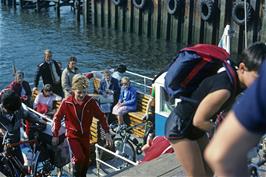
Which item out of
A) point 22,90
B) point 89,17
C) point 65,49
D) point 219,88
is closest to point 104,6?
point 89,17

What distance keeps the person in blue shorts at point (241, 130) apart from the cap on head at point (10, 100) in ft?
15.1

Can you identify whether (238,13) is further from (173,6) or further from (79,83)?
(79,83)

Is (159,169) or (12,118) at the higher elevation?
(12,118)

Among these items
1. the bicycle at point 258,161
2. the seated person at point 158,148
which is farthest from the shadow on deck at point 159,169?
the bicycle at point 258,161

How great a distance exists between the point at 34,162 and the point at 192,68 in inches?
157

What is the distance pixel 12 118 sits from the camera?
635cm

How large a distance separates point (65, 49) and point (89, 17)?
8186 mm

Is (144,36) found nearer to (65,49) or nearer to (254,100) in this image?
(65,49)

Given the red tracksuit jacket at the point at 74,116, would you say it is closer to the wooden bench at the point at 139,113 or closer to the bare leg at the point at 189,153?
the bare leg at the point at 189,153

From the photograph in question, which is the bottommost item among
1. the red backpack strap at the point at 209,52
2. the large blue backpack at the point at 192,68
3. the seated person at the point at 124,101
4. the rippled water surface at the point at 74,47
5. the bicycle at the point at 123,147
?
the rippled water surface at the point at 74,47

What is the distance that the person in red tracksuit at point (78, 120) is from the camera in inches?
247

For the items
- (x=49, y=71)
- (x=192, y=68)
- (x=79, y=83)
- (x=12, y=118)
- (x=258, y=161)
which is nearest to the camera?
(x=192, y=68)

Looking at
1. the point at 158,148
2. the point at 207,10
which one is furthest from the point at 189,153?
the point at 207,10

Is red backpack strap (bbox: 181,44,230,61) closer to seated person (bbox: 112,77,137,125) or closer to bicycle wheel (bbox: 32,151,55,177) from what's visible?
bicycle wheel (bbox: 32,151,55,177)
